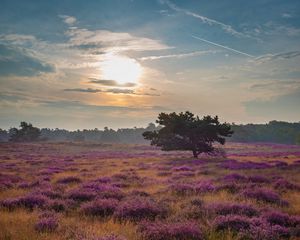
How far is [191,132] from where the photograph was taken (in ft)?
147

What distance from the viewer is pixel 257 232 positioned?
8117 mm

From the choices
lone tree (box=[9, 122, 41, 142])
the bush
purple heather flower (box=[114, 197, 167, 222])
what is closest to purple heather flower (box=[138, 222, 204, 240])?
purple heather flower (box=[114, 197, 167, 222])

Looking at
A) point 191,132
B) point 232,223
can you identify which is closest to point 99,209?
point 232,223

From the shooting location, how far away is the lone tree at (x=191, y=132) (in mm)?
44156

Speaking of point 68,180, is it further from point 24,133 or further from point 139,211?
point 24,133

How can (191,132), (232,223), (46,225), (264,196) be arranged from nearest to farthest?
(46,225)
(232,223)
(264,196)
(191,132)

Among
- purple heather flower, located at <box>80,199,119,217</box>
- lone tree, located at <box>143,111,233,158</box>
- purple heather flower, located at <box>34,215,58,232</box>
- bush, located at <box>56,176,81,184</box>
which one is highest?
lone tree, located at <box>143,111,233,158</box>

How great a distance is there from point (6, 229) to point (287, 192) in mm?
12558

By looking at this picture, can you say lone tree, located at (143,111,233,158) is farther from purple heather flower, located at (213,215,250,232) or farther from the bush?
purple heather flower, located at (213,215,250,232)

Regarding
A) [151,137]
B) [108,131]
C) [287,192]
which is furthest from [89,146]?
[108,131]

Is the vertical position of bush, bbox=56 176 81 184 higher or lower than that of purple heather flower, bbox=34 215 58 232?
lower

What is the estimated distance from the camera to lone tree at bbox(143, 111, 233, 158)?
44.2 m

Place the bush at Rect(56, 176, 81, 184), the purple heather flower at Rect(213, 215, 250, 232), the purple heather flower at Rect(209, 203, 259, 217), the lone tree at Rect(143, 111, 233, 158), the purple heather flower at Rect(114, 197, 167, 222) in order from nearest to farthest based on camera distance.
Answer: the purple heather flower at Rect(213, 215, 250, 232), the purple heather flower at Rect(114, 197, 167, 222), the purple heather flower at Rect(209, 203, 259, 217), the bush at Rect(56, 176, 81, 184), the lone tree at Rect(143, 111, 233, 158)

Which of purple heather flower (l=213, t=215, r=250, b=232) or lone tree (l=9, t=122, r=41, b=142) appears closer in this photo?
purple heather flower (l=213, t=215, r=250, b=232)
